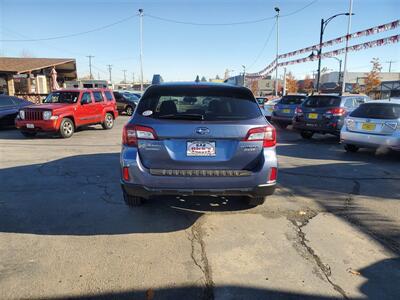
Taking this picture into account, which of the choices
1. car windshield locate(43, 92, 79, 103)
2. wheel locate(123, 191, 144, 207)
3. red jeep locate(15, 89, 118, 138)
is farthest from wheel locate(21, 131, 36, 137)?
wheel locate(123, 191, 144, 207)

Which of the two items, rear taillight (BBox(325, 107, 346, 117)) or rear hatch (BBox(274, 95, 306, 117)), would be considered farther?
rear hatch (BBox(274, 95, 306, 117))

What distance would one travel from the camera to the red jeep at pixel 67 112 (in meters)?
12.1

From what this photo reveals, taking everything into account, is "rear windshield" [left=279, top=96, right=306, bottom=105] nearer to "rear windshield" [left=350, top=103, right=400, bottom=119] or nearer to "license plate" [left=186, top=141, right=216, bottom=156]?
"rear windshield" [left=350, top=103, right=400, bottom=119]

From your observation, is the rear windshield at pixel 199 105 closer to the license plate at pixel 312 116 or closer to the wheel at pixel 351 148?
the wheel at pixel 351 148

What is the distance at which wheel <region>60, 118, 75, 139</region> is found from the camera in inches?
491

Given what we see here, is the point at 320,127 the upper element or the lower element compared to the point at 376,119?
lower

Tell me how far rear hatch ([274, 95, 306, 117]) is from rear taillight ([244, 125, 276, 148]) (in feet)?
40.4

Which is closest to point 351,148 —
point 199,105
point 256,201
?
point 256,201

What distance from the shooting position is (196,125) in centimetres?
392

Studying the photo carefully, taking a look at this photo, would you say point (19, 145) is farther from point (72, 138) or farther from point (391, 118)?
point (391, 118)

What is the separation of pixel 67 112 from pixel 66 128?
1.92 ft

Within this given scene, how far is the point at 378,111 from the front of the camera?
9.11 m

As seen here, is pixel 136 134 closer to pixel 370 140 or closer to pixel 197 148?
pixel 197 148

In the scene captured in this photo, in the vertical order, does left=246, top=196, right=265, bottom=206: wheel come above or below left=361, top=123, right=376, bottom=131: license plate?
below
